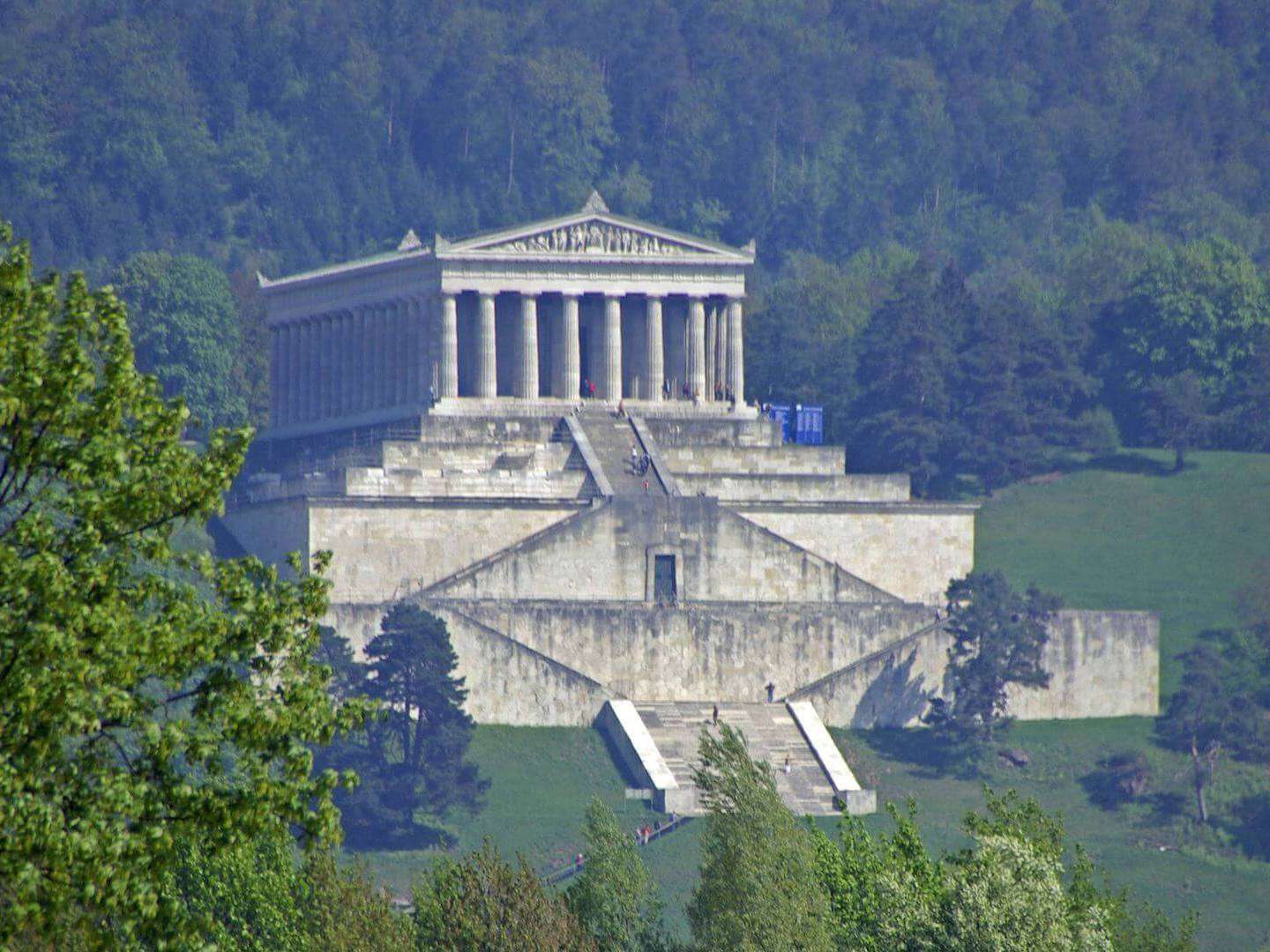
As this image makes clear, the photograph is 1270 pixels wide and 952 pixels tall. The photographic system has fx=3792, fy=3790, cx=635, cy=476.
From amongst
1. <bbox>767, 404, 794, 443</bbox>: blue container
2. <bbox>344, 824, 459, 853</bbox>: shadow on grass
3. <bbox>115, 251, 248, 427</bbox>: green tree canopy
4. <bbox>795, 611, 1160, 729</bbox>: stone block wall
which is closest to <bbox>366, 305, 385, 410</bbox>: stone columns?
<bbox>115, 251, 248, 427</bbox>: green tree canopy

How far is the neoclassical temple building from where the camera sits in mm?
76312

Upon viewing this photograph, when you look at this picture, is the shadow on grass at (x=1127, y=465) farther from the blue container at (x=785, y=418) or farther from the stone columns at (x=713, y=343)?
the stone columns at (x=713, y=343)

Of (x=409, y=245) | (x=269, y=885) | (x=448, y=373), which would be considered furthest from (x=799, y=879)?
(x=409, y=245)

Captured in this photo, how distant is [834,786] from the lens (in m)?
72.2

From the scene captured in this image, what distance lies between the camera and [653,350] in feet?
303

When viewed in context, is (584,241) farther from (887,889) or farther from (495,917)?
(887,889)

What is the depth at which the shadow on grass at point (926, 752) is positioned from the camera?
246ft

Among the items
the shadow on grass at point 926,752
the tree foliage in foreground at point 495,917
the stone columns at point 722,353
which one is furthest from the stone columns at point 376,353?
the tree foliage in foreground at point 495,917

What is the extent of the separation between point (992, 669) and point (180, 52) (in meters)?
88.5

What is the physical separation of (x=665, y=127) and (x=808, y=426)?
65.5 m

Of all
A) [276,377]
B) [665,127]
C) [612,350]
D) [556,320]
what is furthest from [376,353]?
[665,127]

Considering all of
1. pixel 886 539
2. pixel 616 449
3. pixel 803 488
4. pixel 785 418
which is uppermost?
pixel 785 418

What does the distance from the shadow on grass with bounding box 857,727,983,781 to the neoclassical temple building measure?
2.68 ft

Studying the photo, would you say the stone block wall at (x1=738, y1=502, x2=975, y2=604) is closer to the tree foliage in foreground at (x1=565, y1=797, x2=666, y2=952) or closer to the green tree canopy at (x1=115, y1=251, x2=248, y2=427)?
the green tree canopy at (x1=115, y1=251, x2=248, y2=427)
